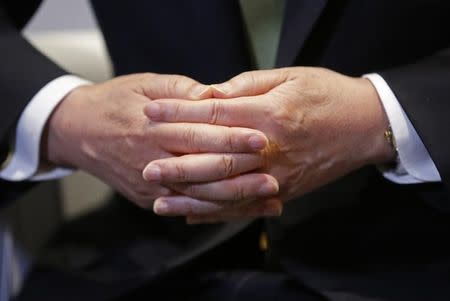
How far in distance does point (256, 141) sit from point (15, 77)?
319 millimetres

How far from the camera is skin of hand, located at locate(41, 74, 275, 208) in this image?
65 centimetres

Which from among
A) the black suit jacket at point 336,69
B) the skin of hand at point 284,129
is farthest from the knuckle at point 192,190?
the black suit jacket at point 336,69

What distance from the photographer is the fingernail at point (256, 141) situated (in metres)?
0.63

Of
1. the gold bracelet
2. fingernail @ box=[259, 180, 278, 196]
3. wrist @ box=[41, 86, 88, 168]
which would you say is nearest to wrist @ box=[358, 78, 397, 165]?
the gold bracelet

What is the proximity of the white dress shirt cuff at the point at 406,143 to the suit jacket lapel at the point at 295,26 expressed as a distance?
0.26 ft

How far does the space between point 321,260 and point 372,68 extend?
22 centimetres

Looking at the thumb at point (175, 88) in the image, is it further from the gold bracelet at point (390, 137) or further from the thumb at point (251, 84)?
the gold bracelet at point (390, 137)

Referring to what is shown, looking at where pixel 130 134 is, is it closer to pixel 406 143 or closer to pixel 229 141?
pixel 229 141

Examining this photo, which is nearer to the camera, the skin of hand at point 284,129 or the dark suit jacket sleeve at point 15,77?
the skin of hand at point 284,129

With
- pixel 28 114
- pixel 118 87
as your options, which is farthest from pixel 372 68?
pixel 28 114

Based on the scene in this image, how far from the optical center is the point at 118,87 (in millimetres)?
717

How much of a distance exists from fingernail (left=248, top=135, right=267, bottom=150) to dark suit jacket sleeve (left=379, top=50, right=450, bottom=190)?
16cm

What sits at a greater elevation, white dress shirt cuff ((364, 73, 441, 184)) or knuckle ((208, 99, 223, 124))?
knuckle ((208, 99, 223, 124))

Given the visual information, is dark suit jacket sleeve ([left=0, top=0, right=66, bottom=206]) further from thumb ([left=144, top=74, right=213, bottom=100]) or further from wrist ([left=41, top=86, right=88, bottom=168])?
thumb ([left=144, top=74, right=213, bottom=100])
